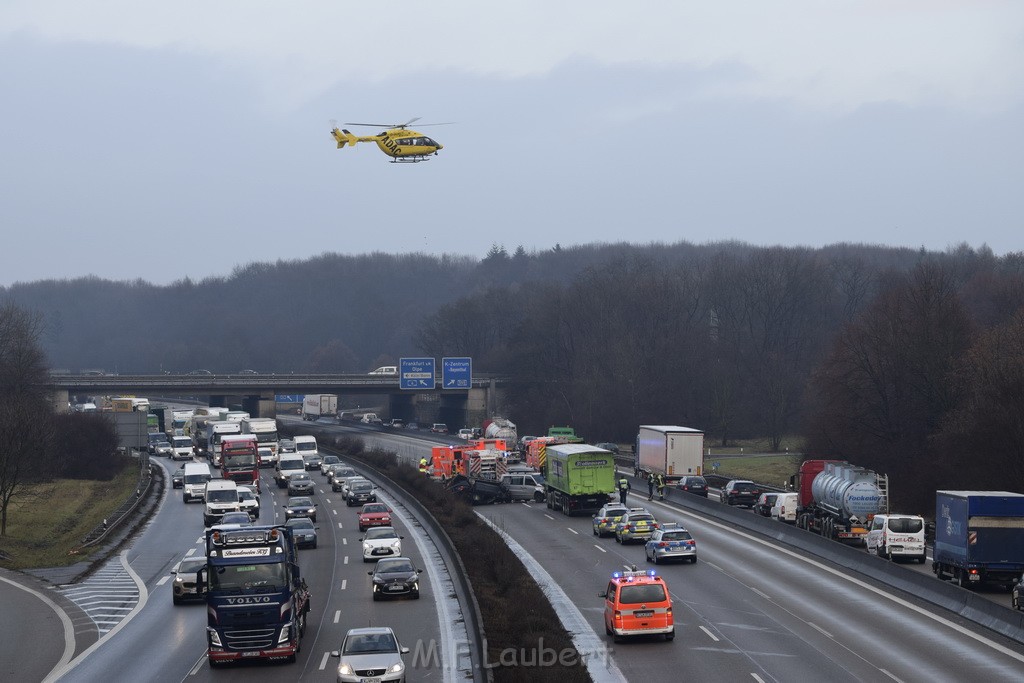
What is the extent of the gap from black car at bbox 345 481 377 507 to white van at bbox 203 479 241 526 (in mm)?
8994

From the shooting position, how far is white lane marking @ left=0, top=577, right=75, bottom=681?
2759 centimetres

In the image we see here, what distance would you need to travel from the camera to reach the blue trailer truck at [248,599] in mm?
26516

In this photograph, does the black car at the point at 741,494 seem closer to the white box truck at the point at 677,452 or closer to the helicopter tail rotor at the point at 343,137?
the white box truck at the point at 677,452

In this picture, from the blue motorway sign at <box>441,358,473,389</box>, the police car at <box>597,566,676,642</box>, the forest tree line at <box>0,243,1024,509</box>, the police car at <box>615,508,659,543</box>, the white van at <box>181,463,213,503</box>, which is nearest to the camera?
the police car at <box>597,566,676,642</box>

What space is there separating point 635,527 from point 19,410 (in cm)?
3917

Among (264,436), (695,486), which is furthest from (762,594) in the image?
(264,436)

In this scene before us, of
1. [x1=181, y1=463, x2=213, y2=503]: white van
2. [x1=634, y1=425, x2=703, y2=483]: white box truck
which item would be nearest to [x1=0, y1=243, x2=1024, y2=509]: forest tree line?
[x1=634, y1=425, x2=703, y2=483]: white box truck

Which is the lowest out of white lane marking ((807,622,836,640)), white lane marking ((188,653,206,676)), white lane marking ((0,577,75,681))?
white lane marking ((0,577,75,681))

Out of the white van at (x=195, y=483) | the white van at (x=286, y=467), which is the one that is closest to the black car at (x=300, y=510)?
the white van at (x=195, y=483)

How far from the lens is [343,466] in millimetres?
83562

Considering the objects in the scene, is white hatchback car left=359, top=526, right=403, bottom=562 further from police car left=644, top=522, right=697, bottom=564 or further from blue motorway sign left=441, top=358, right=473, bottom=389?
blue motorway sign left=441, top=358, right=473, bottom=389

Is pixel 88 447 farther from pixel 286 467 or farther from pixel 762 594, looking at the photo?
pixel 762 594

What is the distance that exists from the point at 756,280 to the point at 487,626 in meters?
129

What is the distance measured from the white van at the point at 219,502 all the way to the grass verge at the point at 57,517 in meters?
5.96
